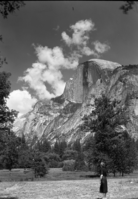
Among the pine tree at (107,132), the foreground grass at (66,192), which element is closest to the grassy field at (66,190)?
the foreground grass at (66,192)

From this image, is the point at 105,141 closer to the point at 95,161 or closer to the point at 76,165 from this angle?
the point at 95,161

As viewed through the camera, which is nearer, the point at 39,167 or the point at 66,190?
the point at 66,190

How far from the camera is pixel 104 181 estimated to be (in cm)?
1639

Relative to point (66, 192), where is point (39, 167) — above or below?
above

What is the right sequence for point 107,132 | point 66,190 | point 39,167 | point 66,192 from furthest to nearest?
point 39,167
point 107,132
point 66,190
point 66,192

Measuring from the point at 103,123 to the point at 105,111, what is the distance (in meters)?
2.28

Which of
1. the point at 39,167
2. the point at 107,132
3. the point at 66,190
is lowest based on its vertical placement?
the point at 66,190

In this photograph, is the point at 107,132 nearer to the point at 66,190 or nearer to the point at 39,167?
the point at 66,190

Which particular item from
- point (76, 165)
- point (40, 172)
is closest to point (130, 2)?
point (40, 172)

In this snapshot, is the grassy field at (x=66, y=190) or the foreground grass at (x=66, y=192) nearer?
the foreground grass at (x=66, y=192)

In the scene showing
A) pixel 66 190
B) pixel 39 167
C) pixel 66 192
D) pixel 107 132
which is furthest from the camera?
pixel 39 167

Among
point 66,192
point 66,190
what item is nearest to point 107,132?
point 66,190

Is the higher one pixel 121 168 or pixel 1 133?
→ pixel 1 133

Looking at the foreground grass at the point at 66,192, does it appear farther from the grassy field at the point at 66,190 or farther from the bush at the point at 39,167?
the bush at the point at 39,167
